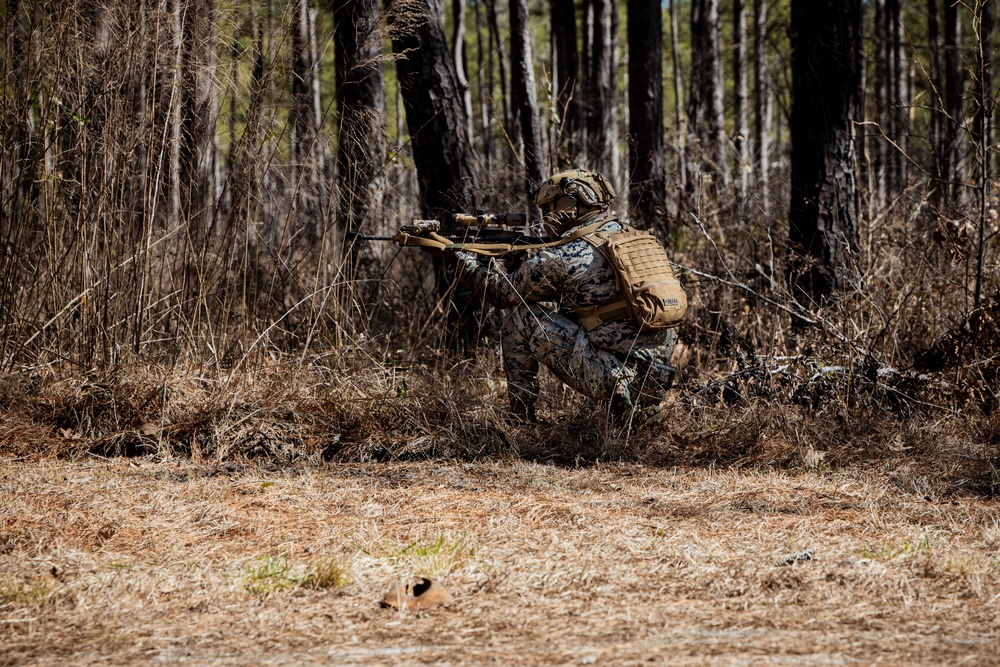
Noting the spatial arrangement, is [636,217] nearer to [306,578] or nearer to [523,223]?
[523,223]

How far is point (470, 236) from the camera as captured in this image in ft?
16.9

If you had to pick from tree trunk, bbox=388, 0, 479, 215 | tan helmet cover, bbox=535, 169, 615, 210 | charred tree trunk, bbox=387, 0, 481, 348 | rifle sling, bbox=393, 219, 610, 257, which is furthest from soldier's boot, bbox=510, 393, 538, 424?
tree trunk, bbox=388, 0, 479, 215

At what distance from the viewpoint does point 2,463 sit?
4367 mm

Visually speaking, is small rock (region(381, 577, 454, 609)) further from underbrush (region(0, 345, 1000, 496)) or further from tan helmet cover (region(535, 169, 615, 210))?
tan helmet cover (region(535, 169, 615, 210))

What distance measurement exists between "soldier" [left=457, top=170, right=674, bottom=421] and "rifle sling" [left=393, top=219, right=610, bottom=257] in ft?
0.04

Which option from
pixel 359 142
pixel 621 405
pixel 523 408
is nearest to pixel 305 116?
pixel 359 142

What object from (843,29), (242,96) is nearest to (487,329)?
(242,96)

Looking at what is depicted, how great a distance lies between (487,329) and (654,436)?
5.58ft

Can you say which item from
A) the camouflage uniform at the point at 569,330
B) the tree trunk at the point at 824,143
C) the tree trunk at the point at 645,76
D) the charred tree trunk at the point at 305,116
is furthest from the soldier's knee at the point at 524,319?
the tree trunk at the point at 645,76

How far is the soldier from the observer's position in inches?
191

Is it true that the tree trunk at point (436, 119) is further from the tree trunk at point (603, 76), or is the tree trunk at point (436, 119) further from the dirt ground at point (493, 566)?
the tree trunk at point (603, 76)

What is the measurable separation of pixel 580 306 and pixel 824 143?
246 centimetres

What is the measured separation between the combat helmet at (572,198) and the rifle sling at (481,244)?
0.26 feet

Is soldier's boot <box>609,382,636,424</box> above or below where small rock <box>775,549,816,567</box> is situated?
above
